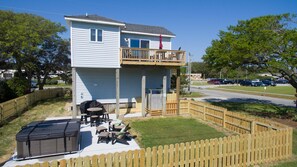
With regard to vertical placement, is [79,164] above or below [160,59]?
below

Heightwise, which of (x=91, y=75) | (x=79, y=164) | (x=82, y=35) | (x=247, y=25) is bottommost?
(x=79, y=164)

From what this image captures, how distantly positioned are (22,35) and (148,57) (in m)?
12.7

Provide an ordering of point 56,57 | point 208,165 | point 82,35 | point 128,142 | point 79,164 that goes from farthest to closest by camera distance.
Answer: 1. point 56,57
2. point 82,35
3. point 128,142
4. point 208,165
5. point 79,164

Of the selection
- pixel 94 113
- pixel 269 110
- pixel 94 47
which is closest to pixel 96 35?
pixel 94 47

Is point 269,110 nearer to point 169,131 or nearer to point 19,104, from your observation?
point 169,131

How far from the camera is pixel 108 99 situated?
15.8 metres

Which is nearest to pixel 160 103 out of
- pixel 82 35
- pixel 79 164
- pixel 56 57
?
pixel 82 35

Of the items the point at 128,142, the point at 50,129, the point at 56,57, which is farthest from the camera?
the point at 56,57

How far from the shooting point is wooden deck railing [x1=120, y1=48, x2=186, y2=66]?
13.6 meters

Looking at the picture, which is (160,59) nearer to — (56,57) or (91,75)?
(91,75)

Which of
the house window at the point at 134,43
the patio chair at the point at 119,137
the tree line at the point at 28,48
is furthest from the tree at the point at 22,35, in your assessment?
the patio chair at the point at 119,137

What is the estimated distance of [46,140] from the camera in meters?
6.97

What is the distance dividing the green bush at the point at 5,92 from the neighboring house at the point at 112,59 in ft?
26.2

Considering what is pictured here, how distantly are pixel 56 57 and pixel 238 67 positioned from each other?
20.4 metres
